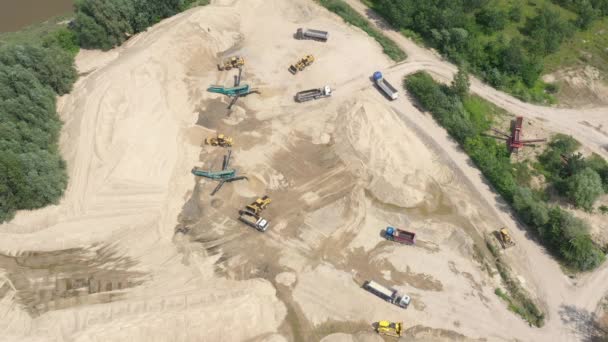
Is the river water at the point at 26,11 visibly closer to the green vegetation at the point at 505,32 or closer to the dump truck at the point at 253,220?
the dump truck at the point at 253,220

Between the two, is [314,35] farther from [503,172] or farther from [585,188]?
[585,188]

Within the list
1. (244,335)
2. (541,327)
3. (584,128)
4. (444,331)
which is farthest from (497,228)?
(244,335)

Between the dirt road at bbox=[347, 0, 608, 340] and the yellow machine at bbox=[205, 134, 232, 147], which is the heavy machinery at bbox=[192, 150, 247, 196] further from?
the dirt road at bbox=[347, 0, 608, 340]

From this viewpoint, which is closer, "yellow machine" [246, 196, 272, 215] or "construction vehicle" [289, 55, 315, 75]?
"yellow machine" [246, 196, 272, 215]

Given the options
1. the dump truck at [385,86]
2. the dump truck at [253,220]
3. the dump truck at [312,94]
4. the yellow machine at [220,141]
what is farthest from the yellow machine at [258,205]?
the dump truck at [385,86]

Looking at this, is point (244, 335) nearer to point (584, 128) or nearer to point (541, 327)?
point (541, 327)

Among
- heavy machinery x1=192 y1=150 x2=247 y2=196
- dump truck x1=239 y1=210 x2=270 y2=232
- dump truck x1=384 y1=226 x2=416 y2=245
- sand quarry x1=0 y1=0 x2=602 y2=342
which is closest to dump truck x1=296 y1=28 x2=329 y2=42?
sand quarry x1=0 y1=0 x2=602 y2=342

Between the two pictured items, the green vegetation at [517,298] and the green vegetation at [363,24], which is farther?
the green vegetation at [363,24]
